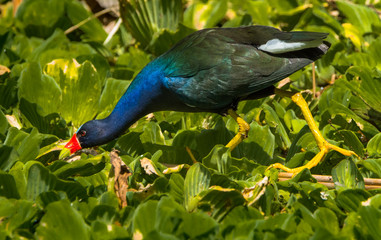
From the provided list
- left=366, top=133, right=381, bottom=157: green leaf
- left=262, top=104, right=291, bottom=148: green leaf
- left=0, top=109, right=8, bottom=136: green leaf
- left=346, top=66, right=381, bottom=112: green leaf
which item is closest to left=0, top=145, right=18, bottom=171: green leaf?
left=0, top=109, right=8, bottom=136: green leaf

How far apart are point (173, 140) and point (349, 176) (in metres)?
0.89

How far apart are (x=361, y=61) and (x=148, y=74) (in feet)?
4.51

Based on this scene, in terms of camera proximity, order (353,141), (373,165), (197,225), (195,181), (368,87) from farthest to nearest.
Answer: (368,87) → (353,141) → (373,165) → (195,181) → (197,225)

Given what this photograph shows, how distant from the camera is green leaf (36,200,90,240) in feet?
7.17

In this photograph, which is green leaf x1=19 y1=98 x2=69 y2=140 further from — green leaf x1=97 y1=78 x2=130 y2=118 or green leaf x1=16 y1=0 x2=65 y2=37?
green leaf x1=16 y1=0 x2=65 y2=37

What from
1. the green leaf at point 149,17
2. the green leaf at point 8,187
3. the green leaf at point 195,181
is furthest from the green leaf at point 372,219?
the green leaf at point 149,17

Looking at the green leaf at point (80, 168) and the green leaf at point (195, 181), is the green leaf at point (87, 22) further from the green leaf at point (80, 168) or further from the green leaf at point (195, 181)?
the green leaf at point (195, 181)

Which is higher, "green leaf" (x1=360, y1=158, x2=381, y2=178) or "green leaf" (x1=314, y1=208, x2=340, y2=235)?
"green leaf" (x1=314, y1=208, x2=340, y2=235)

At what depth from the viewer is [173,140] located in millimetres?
3211

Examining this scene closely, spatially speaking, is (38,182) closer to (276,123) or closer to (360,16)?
(276,123)

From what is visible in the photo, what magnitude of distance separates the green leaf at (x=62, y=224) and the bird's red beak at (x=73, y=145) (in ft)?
3.22

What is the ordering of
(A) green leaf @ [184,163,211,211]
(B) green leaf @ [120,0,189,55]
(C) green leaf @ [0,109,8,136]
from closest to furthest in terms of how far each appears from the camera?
(A) green leaf @ [184,163,211,211]
(C) green leaf @ [0,109,8,136]
(B) green leaf @ [120,0,189,55]

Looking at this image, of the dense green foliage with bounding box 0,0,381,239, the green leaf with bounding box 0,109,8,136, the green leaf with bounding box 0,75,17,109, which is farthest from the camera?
the green leaf with bounding box 0,75,17,109

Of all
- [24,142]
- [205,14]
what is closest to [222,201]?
[24,142]
